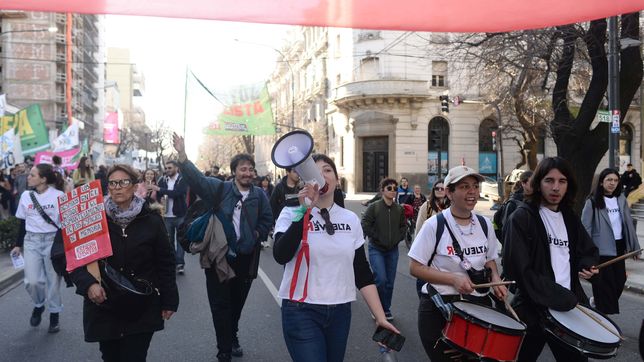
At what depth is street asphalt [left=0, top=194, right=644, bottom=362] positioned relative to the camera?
5203mm

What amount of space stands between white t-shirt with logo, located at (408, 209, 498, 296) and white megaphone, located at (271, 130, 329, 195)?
84 centimetres

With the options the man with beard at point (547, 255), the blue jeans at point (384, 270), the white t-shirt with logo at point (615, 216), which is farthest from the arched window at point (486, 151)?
the man with beard at point (547, 255)

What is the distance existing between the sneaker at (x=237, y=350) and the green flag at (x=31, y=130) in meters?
14.7

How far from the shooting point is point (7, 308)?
23.4 ft

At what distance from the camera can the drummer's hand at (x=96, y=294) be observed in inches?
126

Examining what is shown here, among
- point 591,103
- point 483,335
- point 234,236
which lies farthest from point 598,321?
point 591,103

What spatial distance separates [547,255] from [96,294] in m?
2.70

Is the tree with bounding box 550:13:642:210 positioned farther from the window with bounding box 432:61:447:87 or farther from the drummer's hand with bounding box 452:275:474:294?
the window with bounding box 432:61:447:87

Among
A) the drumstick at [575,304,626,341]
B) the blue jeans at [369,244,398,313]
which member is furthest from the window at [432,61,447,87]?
the drumstick at [575,304,626,341]

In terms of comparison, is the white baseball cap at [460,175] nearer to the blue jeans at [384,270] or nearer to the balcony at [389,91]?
the blue jeans at [384,270]

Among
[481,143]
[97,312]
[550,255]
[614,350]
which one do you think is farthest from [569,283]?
[481,143]

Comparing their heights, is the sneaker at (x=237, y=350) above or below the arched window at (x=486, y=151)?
below

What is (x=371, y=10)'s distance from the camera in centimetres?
355

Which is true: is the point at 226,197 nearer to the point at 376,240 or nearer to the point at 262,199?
the point at 262,199
